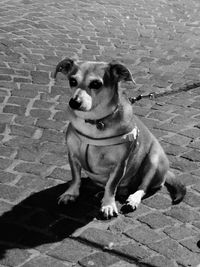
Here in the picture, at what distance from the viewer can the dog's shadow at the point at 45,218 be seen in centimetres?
498

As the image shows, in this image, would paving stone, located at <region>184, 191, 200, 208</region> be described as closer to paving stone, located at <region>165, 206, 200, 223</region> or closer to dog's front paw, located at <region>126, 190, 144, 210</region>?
paving stone, located at <region>165, 206, 200, 223</region>

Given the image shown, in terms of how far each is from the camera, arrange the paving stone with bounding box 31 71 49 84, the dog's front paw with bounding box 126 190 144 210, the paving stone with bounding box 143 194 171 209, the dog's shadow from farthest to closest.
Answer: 1. the paving stone with bounding box 31 71 49 84
2. the paving stone with bounding box 143 194 171 209
3. the dog's front paw with bounding box 126 190 144 210
4. the dog's shadow

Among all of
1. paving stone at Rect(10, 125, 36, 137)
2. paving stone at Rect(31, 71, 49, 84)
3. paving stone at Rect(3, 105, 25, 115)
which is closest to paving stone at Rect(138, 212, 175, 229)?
paving stone at Rect(10, 125, 36, 137)

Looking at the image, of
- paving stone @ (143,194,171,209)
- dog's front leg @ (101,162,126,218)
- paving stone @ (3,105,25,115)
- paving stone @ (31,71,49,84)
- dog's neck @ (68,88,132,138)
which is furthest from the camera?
paving stone @ (31,71,49,84)

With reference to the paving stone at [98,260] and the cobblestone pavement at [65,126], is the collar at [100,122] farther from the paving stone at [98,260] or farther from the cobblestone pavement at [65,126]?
the paving stone at [98,260]

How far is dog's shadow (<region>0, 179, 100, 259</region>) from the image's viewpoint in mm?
4977

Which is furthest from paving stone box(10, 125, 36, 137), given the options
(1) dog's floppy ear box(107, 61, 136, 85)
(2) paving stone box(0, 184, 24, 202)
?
(1) dog's floppy ear box(107, 61, 136, 85)

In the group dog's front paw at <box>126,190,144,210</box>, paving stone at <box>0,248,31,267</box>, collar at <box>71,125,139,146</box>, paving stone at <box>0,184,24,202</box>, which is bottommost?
paving stone at <box>0,184,24,202</box>

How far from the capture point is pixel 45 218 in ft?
17.4

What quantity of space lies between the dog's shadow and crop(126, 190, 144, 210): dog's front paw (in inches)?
12.7

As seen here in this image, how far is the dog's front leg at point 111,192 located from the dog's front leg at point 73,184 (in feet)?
1.10

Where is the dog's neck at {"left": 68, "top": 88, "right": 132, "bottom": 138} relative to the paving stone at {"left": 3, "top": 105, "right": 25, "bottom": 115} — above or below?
above

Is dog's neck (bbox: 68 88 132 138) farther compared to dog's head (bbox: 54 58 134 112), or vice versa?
dog's neck (bbox: 68 88 132 138)

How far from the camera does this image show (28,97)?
8156 mm
